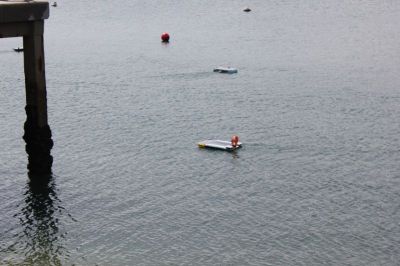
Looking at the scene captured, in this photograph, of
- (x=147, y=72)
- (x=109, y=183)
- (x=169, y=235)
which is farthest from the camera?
(x=147, y=72)

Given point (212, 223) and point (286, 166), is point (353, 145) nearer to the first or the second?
point (286, 166)

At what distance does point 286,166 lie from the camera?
4125cm

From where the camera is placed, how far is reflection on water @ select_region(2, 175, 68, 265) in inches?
1168

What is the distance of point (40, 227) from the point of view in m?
32.4

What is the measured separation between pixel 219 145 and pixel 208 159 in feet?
6.89

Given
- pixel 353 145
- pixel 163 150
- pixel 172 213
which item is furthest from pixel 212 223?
pixel 353 145

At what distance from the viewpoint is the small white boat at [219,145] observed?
44.2 meters

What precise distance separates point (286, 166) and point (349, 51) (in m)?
45.3

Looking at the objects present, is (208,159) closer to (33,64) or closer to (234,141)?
(234,141)

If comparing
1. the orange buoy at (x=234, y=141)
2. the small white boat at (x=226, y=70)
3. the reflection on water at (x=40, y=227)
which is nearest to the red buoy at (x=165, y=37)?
the small white boat at (x=226, y=70)

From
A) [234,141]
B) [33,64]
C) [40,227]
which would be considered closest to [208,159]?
[234,141]

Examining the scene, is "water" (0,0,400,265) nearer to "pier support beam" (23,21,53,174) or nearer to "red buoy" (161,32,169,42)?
"pier support beam" (23,21,53,174)

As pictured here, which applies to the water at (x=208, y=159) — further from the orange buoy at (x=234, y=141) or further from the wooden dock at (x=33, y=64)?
the wooden dock at (x=33, y=64)

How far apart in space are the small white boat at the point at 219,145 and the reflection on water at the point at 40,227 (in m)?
10.8
